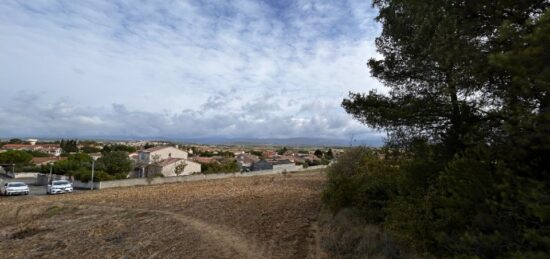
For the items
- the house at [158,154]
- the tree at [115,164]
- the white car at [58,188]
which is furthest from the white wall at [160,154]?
the white car at [58,188]

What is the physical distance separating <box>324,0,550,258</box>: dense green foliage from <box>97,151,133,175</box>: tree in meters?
60.4

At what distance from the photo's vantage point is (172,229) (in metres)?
16.6

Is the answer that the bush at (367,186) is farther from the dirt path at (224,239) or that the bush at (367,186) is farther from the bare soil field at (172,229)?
the dirt path at (224,239)

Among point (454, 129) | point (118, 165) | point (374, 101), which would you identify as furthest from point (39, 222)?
point (118, 165)

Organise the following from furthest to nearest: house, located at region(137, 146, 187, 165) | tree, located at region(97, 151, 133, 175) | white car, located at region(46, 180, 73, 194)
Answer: house, located at region(137, 146, 187, 165) → tree, located at region(97, 151, 133, 175) → white car, located at region(46, 180, 73, 194)

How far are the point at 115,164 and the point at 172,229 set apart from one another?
54100mm

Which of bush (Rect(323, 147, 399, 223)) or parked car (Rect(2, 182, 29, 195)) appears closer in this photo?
bush (Rect(323, 147, 399, 223))

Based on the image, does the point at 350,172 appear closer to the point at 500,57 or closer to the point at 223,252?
the point at 223,252

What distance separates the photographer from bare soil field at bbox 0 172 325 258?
42.6ft

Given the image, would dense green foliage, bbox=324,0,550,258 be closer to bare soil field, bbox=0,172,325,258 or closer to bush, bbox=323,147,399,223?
bush, bbox=323,147,399,223

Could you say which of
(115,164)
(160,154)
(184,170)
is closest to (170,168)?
(184,170)

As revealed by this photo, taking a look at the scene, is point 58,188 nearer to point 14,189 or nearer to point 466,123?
point 14,189

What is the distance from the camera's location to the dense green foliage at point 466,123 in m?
5.27


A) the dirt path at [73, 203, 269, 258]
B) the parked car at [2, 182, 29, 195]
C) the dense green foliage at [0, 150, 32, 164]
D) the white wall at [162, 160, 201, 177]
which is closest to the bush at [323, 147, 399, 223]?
the dirt path at [73, 203, 269, 258]
